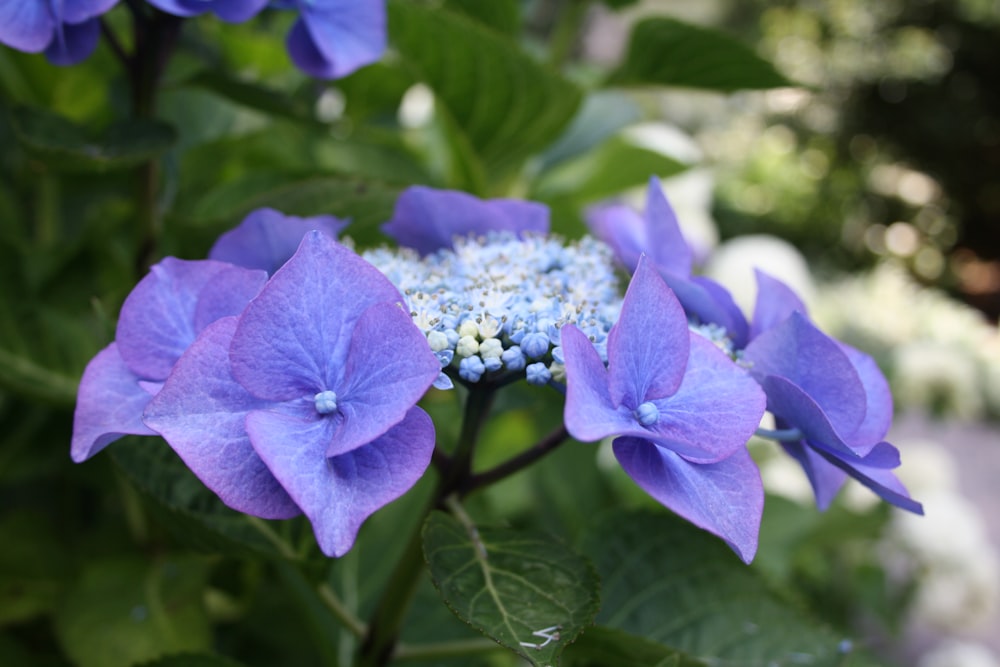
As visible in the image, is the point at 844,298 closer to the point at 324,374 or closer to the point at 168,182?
the point at 168,182

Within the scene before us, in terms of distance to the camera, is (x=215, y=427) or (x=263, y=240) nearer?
(x=215, y=427)

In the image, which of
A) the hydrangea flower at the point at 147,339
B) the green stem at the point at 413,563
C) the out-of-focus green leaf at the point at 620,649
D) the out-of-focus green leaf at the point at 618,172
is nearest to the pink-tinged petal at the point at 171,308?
A: the hydrangea flower at the point at 147,339

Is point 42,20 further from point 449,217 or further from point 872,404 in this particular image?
point 872,404

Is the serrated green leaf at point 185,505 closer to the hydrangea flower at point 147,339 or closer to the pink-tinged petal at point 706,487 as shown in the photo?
the hydrangea flower at point 147,339

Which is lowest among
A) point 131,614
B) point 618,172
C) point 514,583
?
point 131,614

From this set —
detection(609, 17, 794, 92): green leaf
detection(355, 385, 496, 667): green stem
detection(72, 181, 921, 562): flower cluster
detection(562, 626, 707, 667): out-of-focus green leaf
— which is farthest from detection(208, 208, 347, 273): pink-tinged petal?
detection(609, 17, 794, 92): green leaf

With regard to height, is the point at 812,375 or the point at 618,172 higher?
the point at 812,375

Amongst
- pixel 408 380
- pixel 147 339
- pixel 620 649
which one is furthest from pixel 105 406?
pixel 620 649
